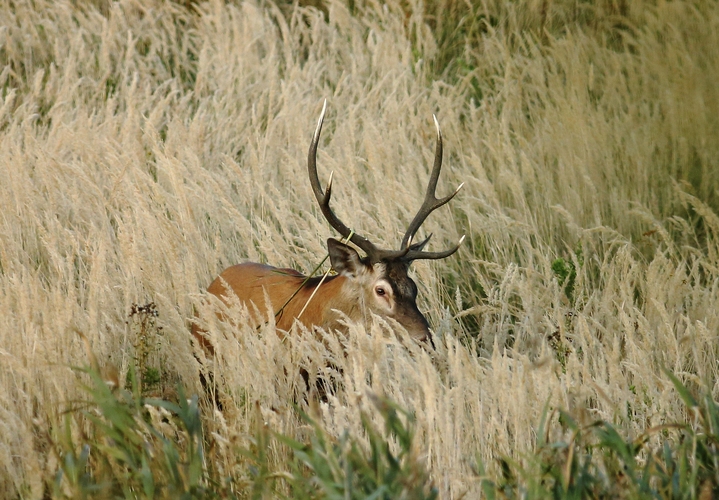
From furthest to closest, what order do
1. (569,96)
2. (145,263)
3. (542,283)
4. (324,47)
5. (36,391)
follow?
(324,47)
(569,96)
(542,283)
(145,263)
(36,391)

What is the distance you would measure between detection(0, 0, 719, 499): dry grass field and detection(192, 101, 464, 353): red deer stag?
200 millimetres

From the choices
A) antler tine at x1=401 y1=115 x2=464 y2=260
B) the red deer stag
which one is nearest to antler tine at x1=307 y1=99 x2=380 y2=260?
the red deer stag

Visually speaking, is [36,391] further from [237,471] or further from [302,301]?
[302,301]

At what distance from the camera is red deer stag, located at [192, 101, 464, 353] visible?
4.58 meters

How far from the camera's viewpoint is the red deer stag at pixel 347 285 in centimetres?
458

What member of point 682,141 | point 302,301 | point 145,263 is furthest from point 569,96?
point 145,263

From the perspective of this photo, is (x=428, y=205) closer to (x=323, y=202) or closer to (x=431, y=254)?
(x=431, y=254)

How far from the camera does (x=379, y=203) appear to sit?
5.70 m

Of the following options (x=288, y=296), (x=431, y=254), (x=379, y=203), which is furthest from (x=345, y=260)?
(x=379, y=203)

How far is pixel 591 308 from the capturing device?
4945 mm

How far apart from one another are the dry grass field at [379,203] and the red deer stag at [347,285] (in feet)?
0.66

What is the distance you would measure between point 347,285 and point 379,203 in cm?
105

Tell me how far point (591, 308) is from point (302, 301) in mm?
1521

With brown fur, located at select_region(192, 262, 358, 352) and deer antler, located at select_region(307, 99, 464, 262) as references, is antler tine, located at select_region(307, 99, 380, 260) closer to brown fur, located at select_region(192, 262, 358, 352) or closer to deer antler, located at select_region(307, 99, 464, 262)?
deer antler, located at select_region(307, 99, 464, 262)
